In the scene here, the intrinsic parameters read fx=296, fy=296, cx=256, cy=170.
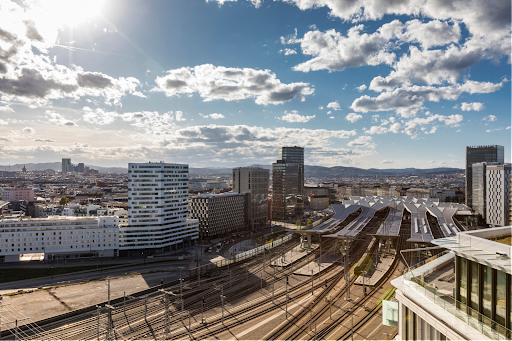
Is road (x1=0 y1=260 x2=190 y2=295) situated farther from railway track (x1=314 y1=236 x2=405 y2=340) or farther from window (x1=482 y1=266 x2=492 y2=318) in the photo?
window (x1=482 y1=266 x2=492 y2=318)

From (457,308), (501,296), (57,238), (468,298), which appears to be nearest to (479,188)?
(468,298)

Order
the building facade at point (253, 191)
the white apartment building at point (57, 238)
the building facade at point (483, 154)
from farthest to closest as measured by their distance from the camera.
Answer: the building facade at point (483, 154) → the building facade at point (253, 191) → the white apartment building at point (57, 238)

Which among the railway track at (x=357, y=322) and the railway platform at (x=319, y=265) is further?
the railway platform at (x=319, y=265)

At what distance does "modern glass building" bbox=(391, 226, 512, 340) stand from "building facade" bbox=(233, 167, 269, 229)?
9977 centimetres

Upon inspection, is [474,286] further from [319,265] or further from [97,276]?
[97,276]

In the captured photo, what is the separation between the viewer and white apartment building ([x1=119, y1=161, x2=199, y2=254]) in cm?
7750

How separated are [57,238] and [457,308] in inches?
3287

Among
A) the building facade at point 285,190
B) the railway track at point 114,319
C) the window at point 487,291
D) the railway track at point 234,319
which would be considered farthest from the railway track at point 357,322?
the building facade at point 285,190

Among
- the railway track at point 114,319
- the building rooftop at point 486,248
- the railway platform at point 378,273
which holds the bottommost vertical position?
the railway track at point 114,319

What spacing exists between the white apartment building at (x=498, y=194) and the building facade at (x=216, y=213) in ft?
301

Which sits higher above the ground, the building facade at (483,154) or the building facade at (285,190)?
the building facade at (483,154)

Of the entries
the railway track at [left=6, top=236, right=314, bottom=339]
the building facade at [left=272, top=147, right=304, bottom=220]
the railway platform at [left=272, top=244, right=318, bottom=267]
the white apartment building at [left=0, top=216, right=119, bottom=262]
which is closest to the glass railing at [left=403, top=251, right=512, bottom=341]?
the railway track at [left=6, top=236, right=314, bottom=339]

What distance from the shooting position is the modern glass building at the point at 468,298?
480 inches

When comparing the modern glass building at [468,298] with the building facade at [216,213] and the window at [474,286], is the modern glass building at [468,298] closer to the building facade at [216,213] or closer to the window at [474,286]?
the window at [474,286]
